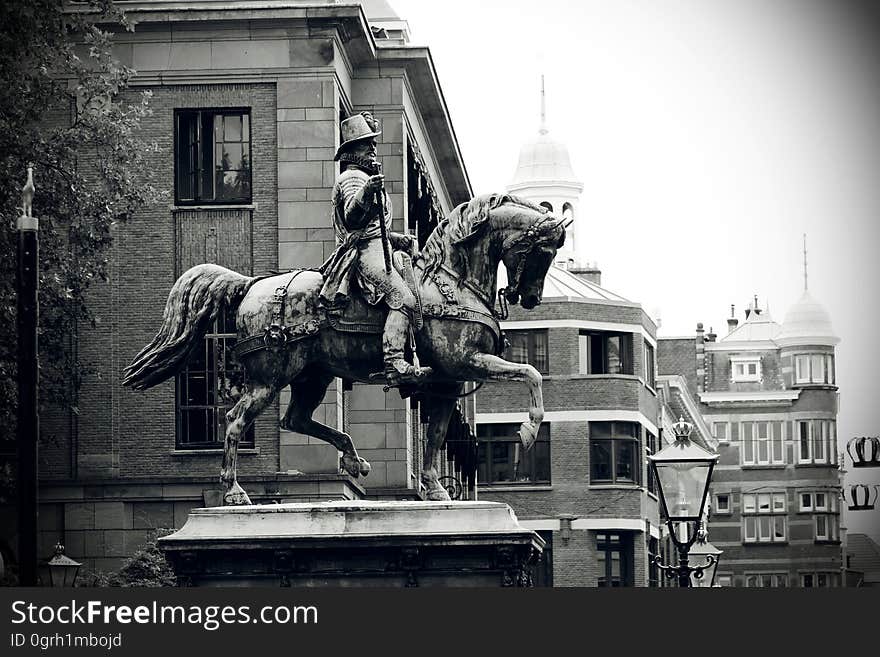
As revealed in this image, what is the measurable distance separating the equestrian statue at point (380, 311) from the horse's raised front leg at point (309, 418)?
0.02 m

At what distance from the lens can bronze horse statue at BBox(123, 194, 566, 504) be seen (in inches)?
923

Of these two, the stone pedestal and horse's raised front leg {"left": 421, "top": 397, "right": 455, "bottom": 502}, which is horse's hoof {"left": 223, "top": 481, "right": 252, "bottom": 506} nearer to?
the stone pedestal

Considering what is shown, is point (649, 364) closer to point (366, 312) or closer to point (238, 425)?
point (238, 425)

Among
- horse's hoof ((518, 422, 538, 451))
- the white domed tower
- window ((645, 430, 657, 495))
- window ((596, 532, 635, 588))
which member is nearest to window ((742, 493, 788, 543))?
the white domed tower

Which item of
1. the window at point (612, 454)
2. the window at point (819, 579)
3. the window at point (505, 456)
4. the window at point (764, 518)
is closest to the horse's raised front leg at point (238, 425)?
the window at point (505, 456)

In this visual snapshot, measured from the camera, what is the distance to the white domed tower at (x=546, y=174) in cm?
13838

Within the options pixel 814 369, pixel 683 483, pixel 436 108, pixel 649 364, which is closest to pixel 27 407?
pixel 683 483

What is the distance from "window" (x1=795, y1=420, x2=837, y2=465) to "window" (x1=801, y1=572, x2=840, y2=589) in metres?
7.71

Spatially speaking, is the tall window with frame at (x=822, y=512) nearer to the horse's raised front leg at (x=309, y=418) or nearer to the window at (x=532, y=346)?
the window at (x=532, y=346)

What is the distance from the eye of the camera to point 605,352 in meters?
85.9

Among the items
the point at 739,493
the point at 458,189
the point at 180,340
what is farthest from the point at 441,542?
the point at 739,493

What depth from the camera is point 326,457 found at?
152ft

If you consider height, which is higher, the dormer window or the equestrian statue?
the dormer window

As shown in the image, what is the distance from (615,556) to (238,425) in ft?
200
